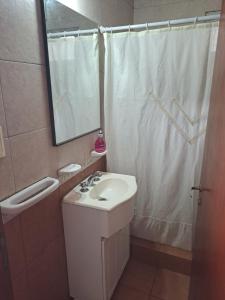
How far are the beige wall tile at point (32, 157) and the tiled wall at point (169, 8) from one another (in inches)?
68.0

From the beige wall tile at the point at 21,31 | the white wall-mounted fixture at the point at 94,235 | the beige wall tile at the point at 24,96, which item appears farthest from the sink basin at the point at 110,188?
the beige wall tile at the point at 21,31

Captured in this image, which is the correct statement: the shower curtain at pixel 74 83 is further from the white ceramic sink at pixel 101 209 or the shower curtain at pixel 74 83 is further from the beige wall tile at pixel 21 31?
the white ceramic sink at pixel 101 209

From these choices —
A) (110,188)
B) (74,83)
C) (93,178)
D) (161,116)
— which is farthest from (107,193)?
(74,83)

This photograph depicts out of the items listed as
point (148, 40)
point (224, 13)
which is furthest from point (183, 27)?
point (224, 13)

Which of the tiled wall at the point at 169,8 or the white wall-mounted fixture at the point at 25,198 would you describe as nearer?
the white wall-mounted fixture at the point at 25,198

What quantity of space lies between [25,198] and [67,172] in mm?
370

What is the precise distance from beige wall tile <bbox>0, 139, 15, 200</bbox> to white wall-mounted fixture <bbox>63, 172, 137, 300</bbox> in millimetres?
415

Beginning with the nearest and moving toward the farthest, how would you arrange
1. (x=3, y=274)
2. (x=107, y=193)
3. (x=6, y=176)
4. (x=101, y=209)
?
(x=3, y=274)
(x=6, y=176)
(x=101, y=209)
(x=107, y=193)

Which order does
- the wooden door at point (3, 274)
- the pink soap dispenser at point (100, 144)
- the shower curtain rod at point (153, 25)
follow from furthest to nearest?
the pink soap dispenser at point (100, 144)
the shower curtain rod at point (153, 25)
the wooden door at point (3, 274)

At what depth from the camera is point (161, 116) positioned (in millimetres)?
1623

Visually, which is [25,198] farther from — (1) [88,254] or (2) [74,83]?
(2) [74,83]

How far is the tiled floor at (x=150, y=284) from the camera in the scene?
164 centimetres

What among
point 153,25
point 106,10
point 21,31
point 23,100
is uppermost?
point 106,10

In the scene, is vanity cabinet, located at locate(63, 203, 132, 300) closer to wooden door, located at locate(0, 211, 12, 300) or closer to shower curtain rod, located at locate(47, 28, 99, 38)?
wooden door, located at locate(0, 211, 12, 300)
